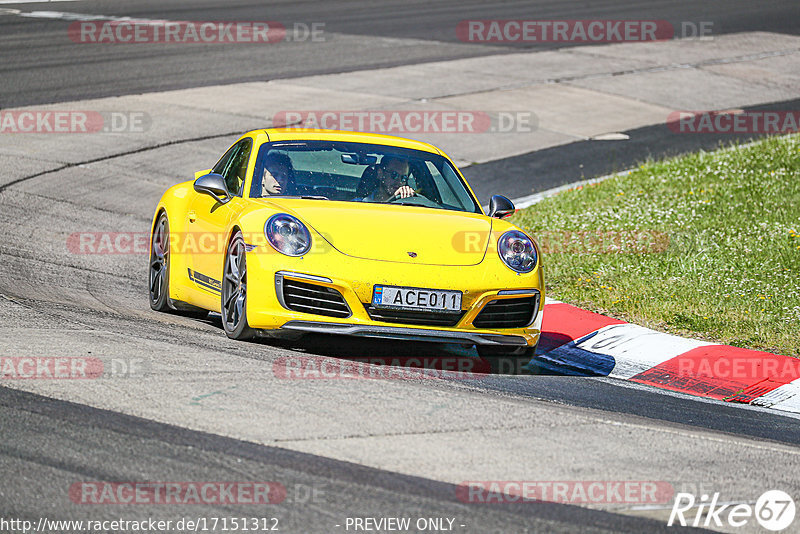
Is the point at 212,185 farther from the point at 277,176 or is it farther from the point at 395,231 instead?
the point at 395,231

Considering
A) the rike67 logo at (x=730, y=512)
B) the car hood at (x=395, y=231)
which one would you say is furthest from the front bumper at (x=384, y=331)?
the rike67 logo at (x=730, y=512)

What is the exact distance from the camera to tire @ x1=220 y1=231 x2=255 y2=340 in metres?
7.33

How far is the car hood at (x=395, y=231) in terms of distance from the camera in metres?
7.24

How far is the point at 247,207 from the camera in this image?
25.4ft

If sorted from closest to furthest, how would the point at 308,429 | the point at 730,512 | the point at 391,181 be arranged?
the point at 730,512
the point at 308,429
the point at 391,181

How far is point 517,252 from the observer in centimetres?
760

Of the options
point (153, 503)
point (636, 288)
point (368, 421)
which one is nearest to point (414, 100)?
point (636, 288)

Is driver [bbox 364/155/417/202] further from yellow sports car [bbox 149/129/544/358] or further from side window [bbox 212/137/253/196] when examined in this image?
side window [bbox 212/137/253/196]

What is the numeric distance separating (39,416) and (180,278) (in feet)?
11.3

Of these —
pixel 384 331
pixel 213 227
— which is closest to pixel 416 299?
pixel 384 331

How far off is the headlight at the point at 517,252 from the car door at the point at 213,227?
1.75m

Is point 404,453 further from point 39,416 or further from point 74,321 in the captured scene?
point 74,321

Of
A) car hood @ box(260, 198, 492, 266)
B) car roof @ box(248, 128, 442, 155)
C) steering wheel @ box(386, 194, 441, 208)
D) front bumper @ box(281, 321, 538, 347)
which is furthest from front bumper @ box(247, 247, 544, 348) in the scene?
car roof @ box(248, 128, 442, 155)

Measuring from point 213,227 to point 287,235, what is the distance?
3.54ft
